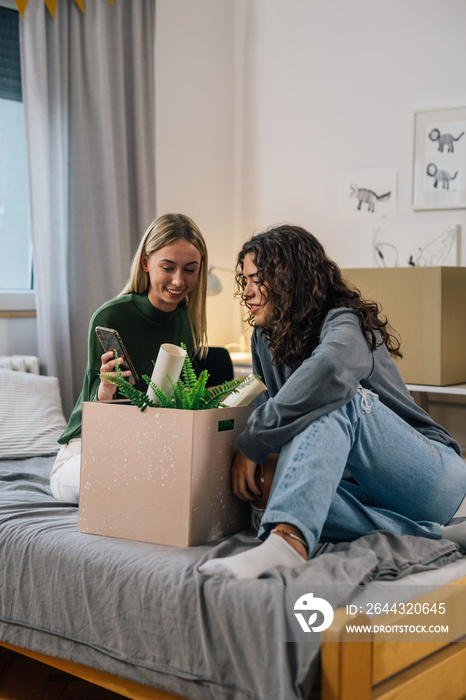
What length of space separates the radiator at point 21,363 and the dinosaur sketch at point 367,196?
160 cm

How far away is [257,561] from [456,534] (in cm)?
44

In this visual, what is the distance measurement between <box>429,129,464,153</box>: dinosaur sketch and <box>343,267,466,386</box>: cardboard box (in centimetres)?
68

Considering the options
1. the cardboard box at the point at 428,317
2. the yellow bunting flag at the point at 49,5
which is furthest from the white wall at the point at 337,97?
the yellow bunting flag at the point at 49,5

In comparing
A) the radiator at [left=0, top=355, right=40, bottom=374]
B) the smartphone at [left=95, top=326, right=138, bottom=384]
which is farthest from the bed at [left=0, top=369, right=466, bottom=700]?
the radiator at [left=0, top=355, right=40, bottom=374]

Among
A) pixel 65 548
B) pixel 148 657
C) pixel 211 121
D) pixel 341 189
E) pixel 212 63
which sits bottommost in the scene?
pixel 148 657

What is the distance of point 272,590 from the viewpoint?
109 cm

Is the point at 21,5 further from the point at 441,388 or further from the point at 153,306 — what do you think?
the point at 441,388

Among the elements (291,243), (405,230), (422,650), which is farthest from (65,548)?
(405,230)

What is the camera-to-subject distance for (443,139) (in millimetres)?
3088

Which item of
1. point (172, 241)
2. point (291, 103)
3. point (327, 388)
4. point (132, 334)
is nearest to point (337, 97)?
point (291, 103)

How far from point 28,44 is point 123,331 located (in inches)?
57.7

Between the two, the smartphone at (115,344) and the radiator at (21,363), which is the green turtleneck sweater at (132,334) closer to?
the smartphone at (115,344)

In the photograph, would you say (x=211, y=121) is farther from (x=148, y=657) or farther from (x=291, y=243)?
(x=148, y=657)

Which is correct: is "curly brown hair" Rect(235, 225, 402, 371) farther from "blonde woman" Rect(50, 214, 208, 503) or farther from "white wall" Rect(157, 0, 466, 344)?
"white wall" Rect(157, 0, 466, 344)
